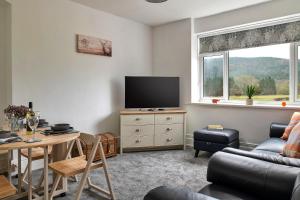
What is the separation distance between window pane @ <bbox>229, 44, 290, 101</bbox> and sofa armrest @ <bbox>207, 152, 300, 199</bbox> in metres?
2.68

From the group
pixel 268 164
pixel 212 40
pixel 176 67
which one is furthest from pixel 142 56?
pixel 268 164

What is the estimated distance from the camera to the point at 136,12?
3990 mm

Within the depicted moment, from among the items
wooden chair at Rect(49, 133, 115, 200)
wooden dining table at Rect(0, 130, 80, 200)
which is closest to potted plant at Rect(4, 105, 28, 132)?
wooden dining table at Rect(0, 130, 80, 200)

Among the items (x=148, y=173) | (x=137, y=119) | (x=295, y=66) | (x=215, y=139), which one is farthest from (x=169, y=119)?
(x=295, y=66)

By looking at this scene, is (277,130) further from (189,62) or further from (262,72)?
(189,62)

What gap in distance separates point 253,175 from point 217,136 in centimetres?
212

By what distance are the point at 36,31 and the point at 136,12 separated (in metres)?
1.75

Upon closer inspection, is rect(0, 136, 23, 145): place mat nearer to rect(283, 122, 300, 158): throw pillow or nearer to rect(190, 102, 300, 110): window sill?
rect(283, 122, 300, 158): throw pillow

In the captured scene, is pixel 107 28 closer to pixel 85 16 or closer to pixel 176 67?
pixel 85 16

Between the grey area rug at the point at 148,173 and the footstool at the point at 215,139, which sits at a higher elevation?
the footstool at the point at 215,139

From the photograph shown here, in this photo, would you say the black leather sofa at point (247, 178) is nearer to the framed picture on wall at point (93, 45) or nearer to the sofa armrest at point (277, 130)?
the sofa armrest at point (277, 130)

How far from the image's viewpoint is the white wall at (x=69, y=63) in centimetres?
294

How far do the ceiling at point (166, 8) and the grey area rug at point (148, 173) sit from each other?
253cm

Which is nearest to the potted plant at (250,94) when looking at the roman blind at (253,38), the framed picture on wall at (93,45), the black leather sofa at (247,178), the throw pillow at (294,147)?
the roman blind at (253,38)
